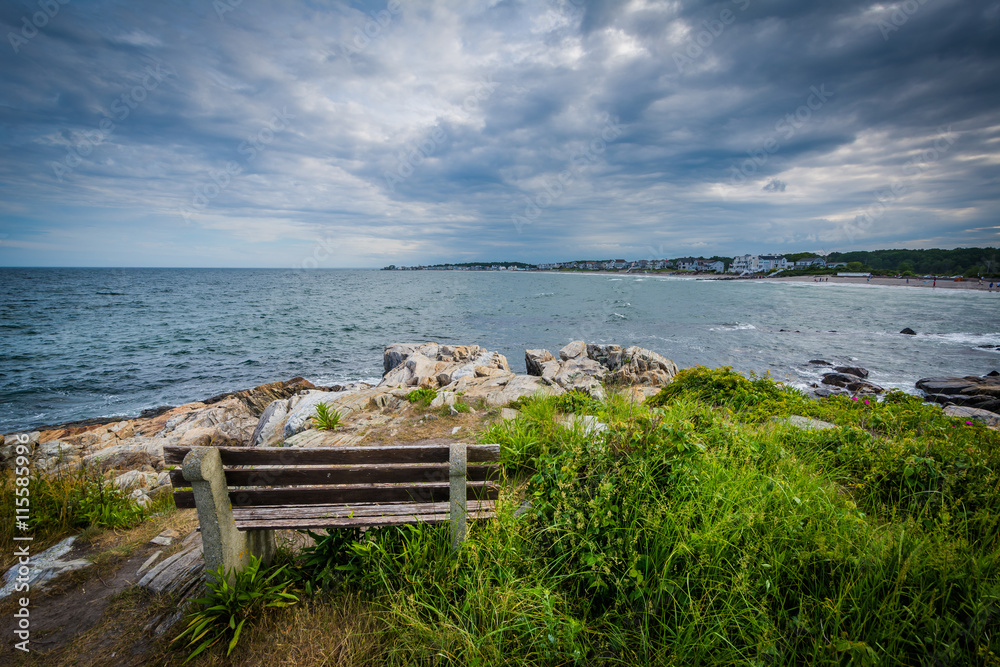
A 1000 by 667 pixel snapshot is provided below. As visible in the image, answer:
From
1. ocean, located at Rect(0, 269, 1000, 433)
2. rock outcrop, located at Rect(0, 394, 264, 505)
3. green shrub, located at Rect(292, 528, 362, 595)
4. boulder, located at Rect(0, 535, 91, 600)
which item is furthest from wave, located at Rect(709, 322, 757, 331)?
boulder, located at Rect(0, 535, 91, 600)

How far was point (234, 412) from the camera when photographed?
1343 centimetres

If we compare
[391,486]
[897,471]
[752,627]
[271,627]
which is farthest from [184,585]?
[897,471]

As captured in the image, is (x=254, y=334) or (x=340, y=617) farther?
(x=254, y=334)

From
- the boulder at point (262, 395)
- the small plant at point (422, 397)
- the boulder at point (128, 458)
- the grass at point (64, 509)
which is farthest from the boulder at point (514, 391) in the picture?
the boulder at point (262, 395)

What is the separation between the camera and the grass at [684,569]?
234 cm

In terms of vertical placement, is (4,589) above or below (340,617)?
below

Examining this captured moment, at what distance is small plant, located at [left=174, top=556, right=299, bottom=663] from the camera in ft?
9.12

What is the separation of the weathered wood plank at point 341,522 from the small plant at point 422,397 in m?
5.83

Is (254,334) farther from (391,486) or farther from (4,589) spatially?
(391,486)

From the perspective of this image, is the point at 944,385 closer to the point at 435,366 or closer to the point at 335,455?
the point at 435,366

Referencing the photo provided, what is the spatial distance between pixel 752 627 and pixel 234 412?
15431 mm

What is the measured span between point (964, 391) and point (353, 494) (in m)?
20.9

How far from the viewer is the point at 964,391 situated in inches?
549

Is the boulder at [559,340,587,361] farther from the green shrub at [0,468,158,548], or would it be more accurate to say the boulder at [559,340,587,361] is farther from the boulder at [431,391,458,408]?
the green shrub at [0,468,158,548]
